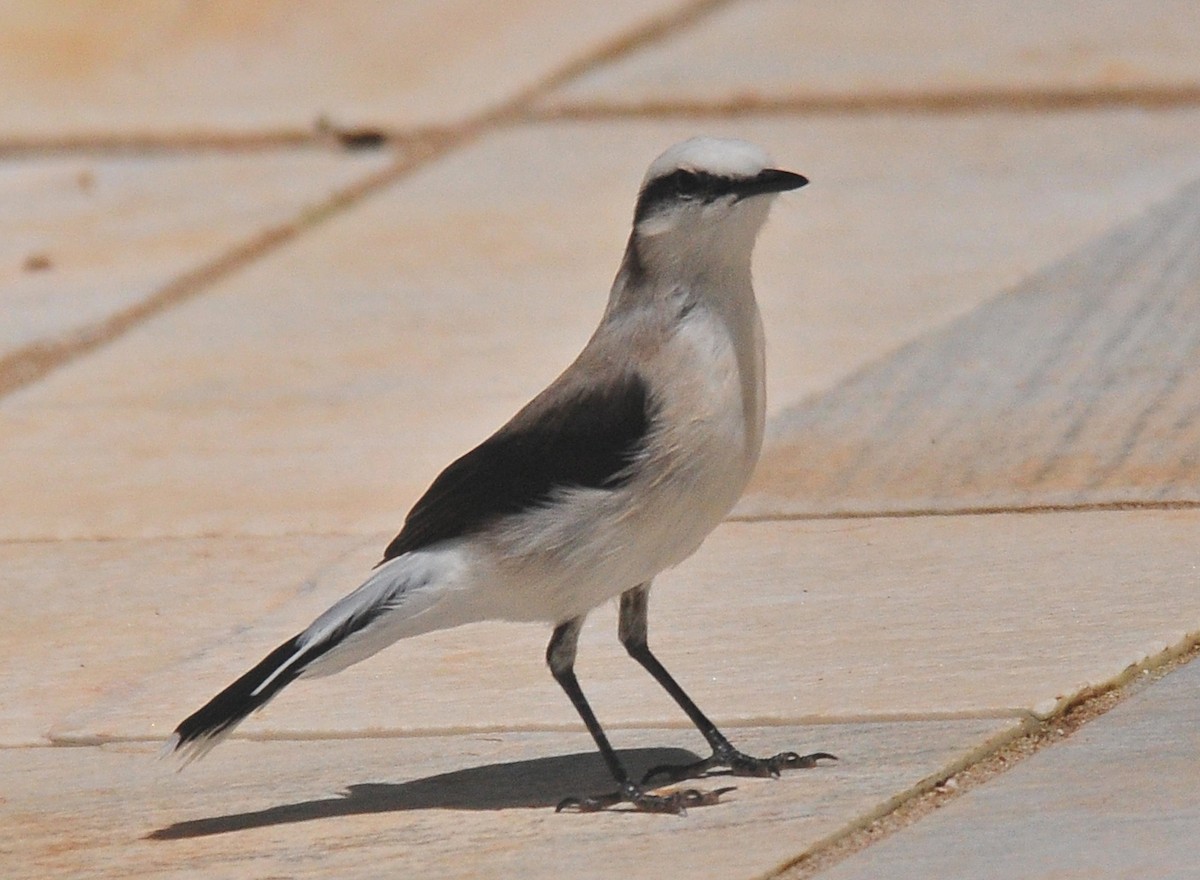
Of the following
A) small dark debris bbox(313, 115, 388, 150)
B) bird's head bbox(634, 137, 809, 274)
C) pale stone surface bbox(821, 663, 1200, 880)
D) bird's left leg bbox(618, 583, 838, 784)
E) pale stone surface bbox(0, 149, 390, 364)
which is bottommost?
pale stone surface bbox(0, 149, 390, 364)

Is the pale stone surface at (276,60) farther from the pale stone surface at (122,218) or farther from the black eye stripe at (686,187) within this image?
the black eye stripe at (686,187)

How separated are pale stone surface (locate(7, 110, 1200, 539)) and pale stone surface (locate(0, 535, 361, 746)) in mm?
212

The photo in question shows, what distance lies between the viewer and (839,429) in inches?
296

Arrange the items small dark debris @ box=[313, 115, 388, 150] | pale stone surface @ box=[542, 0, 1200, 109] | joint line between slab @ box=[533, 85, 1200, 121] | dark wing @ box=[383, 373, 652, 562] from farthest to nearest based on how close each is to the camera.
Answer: small dark debris @ box=[313, 115, 388, 150]
pale stone surface @ box=[542, 0, 1200, 109]
joint line between slab @ box=[533, 85, 1200, 121]
dark wing @ box=[383, 373, 652, 562]

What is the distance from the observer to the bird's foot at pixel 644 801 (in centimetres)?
488

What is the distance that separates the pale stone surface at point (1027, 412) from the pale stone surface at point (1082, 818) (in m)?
1.79

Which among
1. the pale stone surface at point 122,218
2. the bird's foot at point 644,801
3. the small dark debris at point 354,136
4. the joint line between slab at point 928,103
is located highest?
the joint line between slab at point 928,103

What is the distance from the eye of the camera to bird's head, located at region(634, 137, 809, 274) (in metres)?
5.05

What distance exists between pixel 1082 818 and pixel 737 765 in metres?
0.79

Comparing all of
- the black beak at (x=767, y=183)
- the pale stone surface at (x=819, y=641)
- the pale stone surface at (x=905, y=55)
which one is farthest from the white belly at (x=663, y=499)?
the pale stone surface at (x=905, y=55)

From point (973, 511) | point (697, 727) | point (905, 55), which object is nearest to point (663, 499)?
point (697, 727)

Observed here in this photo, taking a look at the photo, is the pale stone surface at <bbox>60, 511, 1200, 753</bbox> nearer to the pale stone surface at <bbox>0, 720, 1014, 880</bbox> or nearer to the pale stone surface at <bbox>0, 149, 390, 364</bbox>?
the pale stone surface at <bbox>0, 720, 1014, 880</bbox>

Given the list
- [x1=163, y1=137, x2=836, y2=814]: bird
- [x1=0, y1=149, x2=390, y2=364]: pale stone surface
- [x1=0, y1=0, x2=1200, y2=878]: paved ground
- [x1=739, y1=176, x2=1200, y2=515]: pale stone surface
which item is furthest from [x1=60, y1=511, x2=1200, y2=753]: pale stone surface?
[x1=0, y1=149, x2=390, y2=364]: pale stone surface

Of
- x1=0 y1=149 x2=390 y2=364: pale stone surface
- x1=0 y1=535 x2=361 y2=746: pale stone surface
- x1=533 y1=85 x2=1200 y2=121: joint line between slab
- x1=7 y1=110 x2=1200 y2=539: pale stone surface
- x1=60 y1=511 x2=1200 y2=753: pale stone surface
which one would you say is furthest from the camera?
x1=533 y1=85 x2=1200 y2=121: joint line between slab
